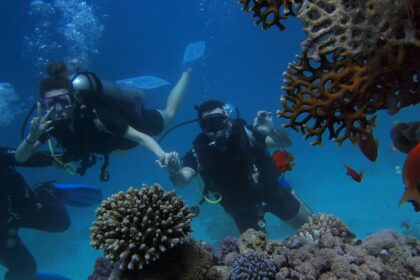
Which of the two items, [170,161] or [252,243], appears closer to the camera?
[252,243]

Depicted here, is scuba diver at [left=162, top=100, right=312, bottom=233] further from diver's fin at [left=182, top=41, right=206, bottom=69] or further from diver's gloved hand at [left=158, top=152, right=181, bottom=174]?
diver's fin at [left=182, top=41, right=206, bottom=69]

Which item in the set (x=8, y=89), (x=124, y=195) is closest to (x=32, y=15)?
(x=8, y=89)

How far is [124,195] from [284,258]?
1999 mm

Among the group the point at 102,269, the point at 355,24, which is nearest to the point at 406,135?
the point at 355,24

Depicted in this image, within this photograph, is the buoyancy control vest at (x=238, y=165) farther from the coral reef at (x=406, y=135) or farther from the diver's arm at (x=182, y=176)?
the coral reef at (x=406, y=135)

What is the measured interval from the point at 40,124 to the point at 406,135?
7187 mm

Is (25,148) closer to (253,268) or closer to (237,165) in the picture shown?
(237,165)

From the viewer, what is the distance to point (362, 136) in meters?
3.07

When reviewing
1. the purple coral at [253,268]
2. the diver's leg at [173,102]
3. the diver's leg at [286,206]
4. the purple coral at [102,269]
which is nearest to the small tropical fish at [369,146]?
the purple coral at [253,268]

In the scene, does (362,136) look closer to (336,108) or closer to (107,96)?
(336,108)

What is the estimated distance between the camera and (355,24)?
8.79 feet

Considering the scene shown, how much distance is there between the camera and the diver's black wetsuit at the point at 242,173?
306 inches

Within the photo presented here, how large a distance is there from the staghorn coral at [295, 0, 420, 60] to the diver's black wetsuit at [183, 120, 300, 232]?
4.98 metres

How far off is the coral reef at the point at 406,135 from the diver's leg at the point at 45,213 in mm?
10074
